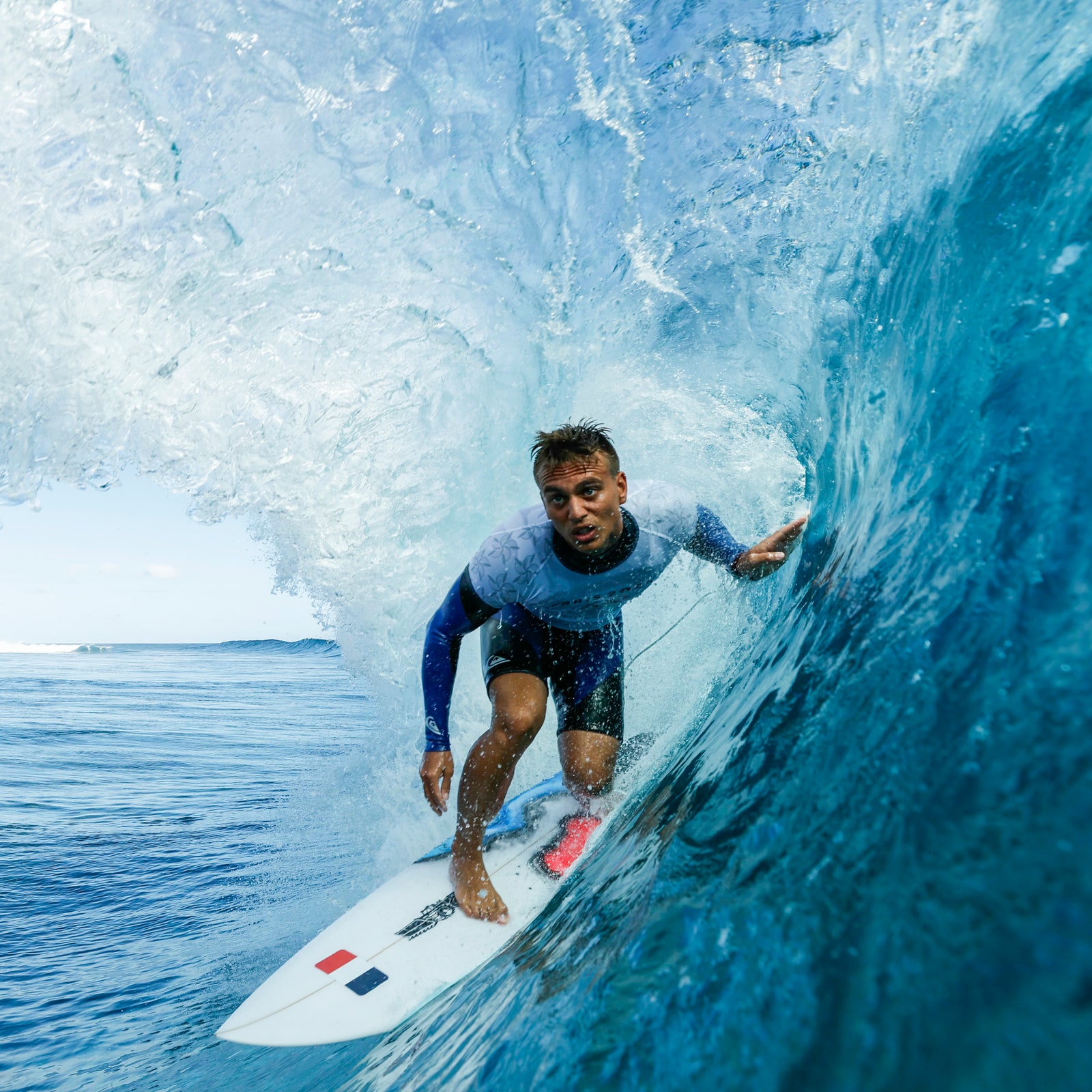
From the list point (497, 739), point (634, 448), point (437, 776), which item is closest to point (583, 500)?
point (497, 739)

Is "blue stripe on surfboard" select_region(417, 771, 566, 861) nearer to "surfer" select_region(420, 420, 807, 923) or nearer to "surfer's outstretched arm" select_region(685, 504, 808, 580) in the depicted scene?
"surfer" select_region(420, 420, 807, 923)

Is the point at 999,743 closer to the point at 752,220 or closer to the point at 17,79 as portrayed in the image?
the point at 752,220

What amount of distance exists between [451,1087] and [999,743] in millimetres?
1480

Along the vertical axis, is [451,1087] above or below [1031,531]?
below

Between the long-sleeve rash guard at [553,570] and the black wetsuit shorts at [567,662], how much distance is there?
0.37 feet

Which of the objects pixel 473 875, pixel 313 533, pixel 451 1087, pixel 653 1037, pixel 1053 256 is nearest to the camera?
pixel 653 1037

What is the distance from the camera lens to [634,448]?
5.98 meters

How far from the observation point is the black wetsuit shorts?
11.4ft

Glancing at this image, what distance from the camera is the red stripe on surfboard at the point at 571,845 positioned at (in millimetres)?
3477

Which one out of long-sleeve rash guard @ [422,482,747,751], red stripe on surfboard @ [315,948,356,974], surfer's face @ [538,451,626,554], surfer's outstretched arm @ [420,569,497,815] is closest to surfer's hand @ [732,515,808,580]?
long-sleeve rash guard @ [422,482,747,751]

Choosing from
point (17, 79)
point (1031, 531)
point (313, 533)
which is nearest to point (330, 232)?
point (17, 79)

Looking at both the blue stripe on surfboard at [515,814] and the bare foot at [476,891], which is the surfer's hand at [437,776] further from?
the blue stripe on surfboard at [515,814]

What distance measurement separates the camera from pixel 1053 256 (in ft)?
6.68

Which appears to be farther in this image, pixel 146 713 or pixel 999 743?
pixel 146 713
